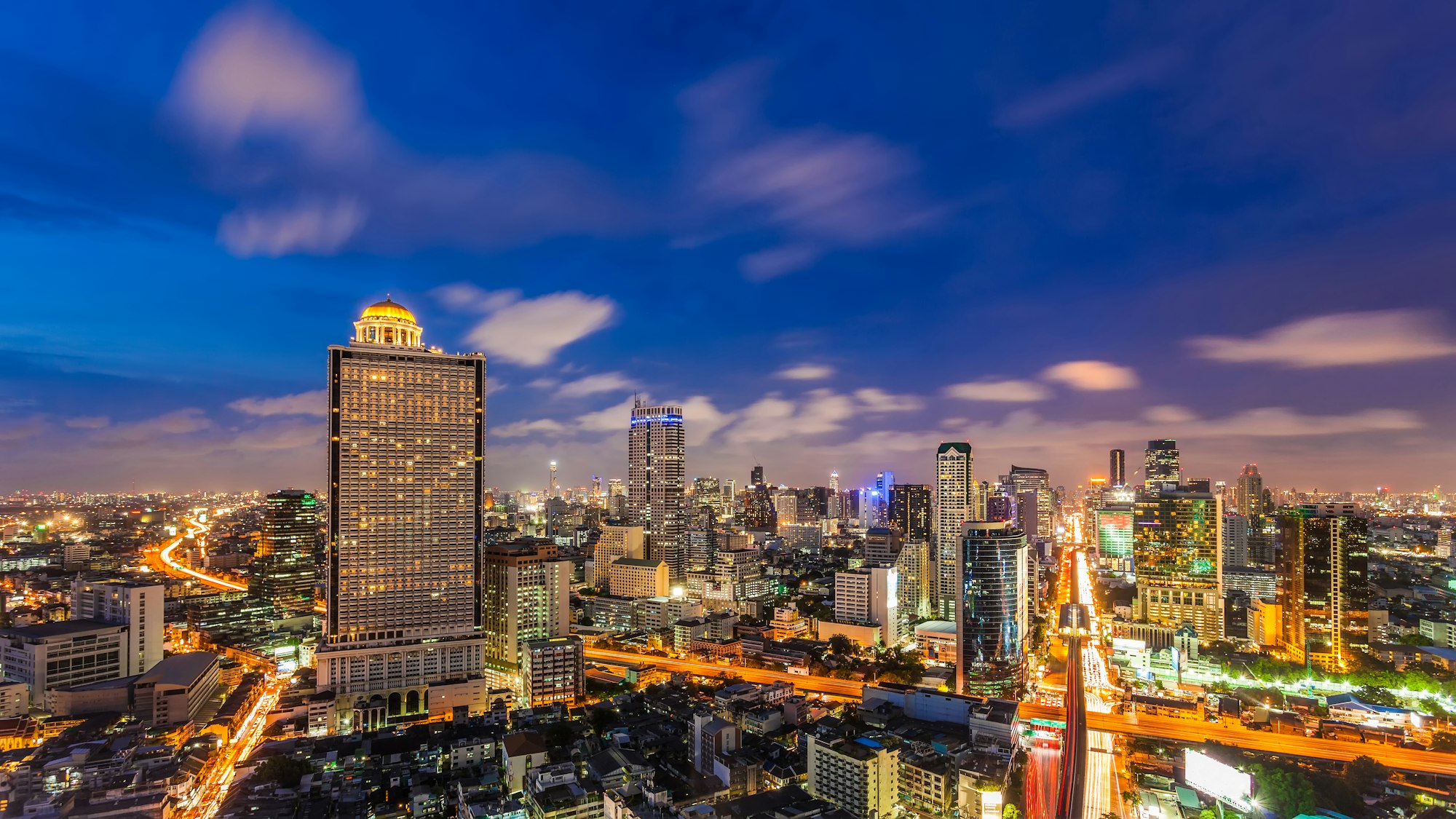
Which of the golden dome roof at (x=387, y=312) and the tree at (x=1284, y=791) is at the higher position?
the golden dome roof at (x=387, y=312)

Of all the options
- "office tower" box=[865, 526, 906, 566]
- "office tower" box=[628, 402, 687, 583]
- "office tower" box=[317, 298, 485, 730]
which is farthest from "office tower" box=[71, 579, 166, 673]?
"office tower" box=[865, 526, 906, 566]

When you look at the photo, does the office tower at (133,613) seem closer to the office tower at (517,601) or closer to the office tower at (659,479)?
the office tower at (517,601)

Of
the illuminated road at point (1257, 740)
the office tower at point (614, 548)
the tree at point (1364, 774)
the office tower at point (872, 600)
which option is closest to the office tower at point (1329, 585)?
the illuminated road at point (1257, 740)

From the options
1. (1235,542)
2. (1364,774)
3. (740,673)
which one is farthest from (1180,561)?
(740,673)

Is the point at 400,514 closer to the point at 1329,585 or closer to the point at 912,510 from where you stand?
Result: the point at 1329,585

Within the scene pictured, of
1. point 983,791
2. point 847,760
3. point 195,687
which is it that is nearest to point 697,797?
point 847,760

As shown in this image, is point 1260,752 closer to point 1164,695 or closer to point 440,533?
point 1164,695

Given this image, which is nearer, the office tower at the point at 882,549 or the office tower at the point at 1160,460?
the office tower at the point at 882,549
